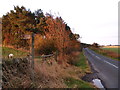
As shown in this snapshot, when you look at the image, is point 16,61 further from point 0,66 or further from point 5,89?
point 5,89

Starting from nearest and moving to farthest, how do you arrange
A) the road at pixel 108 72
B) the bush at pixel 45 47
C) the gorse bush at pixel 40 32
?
the road at pixel 108 72
the bush at pixel 45 47
the gorse bush at pixel 40 32

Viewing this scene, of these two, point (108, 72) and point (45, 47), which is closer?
point (108, 72)

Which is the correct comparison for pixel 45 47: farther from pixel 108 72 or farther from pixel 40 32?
pixel 40 32

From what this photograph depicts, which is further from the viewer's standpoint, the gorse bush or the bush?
the gorse bush

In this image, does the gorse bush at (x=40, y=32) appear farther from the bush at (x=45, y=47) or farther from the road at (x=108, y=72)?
the road at (x=108, y=72)

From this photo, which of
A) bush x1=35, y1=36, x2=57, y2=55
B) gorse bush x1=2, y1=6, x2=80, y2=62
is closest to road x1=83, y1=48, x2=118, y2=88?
gorse bush x1=2, y1=6, x2=80, y2=62

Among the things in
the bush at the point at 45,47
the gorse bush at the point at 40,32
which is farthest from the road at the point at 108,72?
the bush at the point at 45,47

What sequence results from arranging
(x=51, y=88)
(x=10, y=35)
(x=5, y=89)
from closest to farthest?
(x=5, y=89) → (x=51, y=88) → (x=10, y=35)

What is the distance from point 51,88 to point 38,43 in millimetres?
8637

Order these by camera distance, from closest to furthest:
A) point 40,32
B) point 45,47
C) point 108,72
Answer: point 108,72
point 45,47
point 40,32

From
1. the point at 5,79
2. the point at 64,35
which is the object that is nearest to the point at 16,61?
the point at 5,79

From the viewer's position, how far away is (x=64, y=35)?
594 inches

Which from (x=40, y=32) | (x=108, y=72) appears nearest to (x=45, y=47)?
(x=108, y=72)

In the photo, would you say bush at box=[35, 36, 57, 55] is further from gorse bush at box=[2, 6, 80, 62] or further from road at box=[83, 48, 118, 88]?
road at box=[83, 48, 118, 88]
